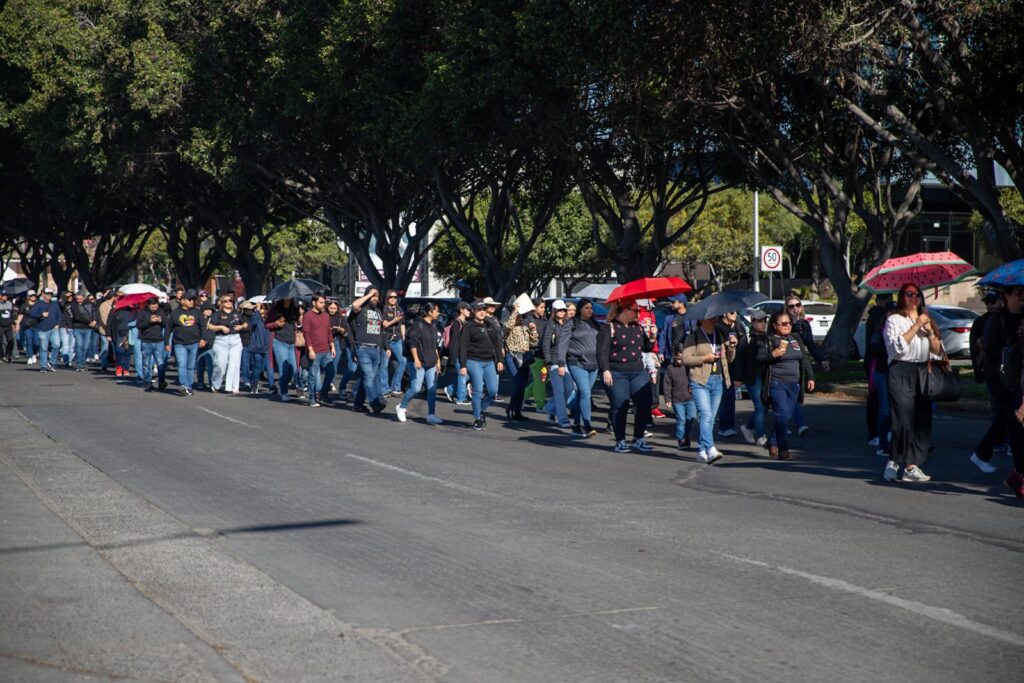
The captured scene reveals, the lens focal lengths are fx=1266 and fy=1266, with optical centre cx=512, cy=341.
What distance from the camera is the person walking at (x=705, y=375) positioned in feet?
41.7

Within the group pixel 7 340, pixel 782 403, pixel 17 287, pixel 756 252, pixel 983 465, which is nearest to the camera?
pixel 983 465

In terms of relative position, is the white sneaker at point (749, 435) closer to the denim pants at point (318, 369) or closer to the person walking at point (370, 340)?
the person walking at point (370, 340)

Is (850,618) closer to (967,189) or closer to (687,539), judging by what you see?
(687,539)

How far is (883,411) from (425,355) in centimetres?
633

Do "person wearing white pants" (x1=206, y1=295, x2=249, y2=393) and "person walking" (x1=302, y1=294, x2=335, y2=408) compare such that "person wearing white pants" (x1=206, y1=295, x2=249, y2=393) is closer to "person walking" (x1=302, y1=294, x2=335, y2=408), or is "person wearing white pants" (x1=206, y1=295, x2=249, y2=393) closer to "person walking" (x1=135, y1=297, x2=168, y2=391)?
"person walking" (x1=135, y1=297, x2=168, y2=391)

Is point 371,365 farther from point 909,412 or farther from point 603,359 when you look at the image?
point 909,412

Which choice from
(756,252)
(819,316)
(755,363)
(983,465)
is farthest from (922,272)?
(819,316)

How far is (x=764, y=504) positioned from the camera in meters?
9.98

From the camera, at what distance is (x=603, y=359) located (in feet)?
43.2

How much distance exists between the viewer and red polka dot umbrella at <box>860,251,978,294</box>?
1300cm

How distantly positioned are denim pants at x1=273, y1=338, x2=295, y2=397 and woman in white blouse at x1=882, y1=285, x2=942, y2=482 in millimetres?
12141

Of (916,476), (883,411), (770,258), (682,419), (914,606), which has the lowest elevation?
(914,606)

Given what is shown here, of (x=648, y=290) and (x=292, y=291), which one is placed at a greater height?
(x=292, y=291)

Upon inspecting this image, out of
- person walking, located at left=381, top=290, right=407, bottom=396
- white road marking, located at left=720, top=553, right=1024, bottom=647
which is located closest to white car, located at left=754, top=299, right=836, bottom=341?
person walking, located at left=381, top=290, right=407, bottom=396
